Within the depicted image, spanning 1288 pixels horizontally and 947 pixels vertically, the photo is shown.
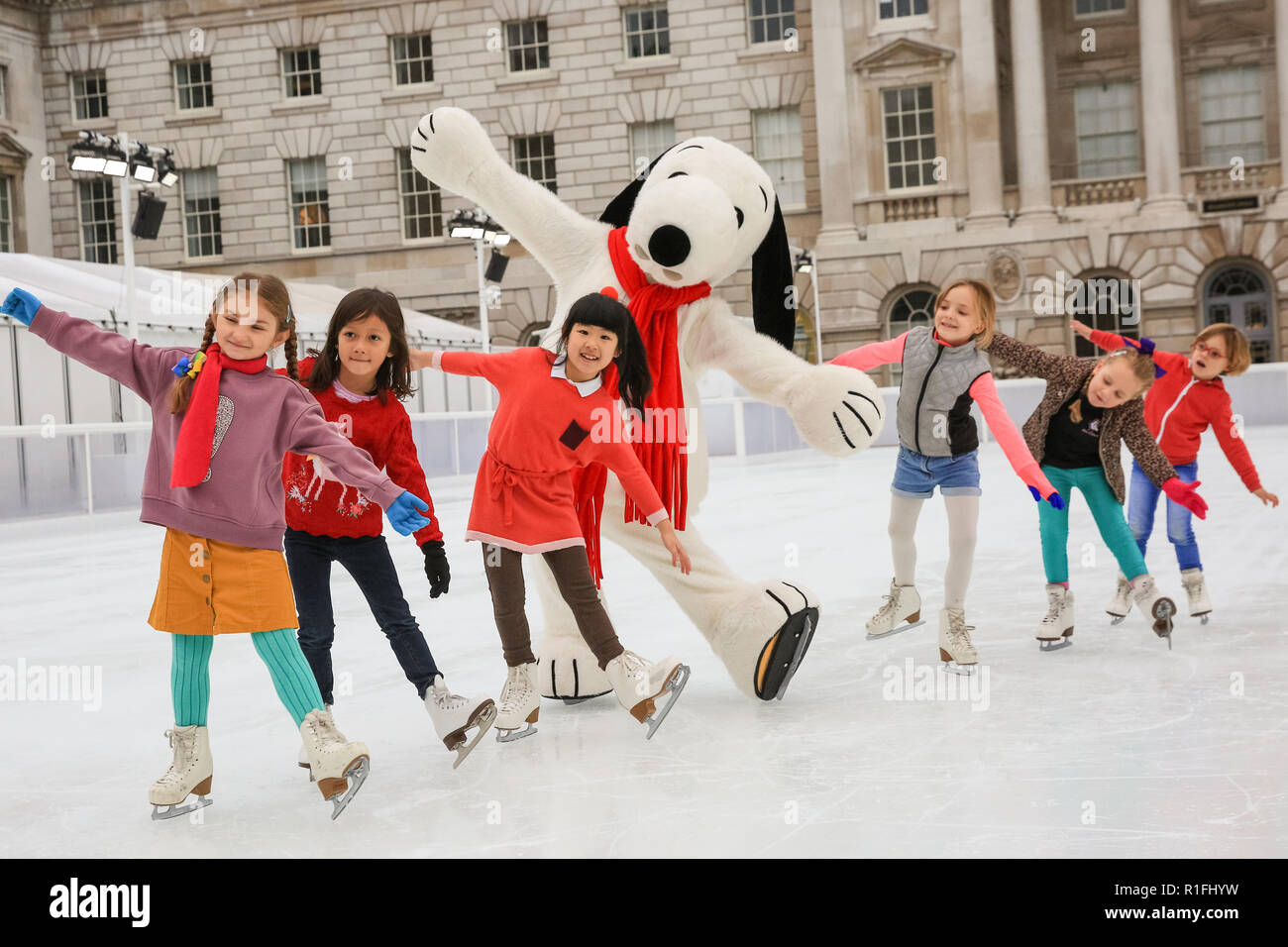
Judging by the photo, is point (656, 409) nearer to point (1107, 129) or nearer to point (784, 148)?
point (784, 148)

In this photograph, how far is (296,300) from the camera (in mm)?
17344

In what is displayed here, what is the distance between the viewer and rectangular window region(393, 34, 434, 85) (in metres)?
23.9

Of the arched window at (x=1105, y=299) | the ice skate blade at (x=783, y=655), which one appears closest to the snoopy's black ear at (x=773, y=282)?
the ice skate blade at (x=783, y=655)

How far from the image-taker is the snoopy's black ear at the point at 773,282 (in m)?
3.56

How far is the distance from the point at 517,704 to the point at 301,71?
24.0 meters

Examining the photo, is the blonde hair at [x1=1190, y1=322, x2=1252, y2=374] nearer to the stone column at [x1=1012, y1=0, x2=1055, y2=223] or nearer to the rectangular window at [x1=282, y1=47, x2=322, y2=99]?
the stone column at [x1=1012, y1=0, x2=1055, y2=223]

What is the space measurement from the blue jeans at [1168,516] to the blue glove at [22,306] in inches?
139

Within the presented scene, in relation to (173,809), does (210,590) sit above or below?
above

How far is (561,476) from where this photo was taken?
289cm

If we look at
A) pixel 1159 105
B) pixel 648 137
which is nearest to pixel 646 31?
pixel 648 137

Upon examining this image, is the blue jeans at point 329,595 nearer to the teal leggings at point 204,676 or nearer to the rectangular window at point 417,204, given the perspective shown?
the teal leggings at point 204,676

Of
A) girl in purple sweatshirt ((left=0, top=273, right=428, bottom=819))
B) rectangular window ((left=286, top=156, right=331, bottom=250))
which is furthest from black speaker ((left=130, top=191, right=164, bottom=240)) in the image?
rectangular window ((left=286, top=156, right=331, bottom=250))

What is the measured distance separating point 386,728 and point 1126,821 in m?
1.74

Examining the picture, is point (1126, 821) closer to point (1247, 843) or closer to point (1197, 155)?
point (1247, 843)
